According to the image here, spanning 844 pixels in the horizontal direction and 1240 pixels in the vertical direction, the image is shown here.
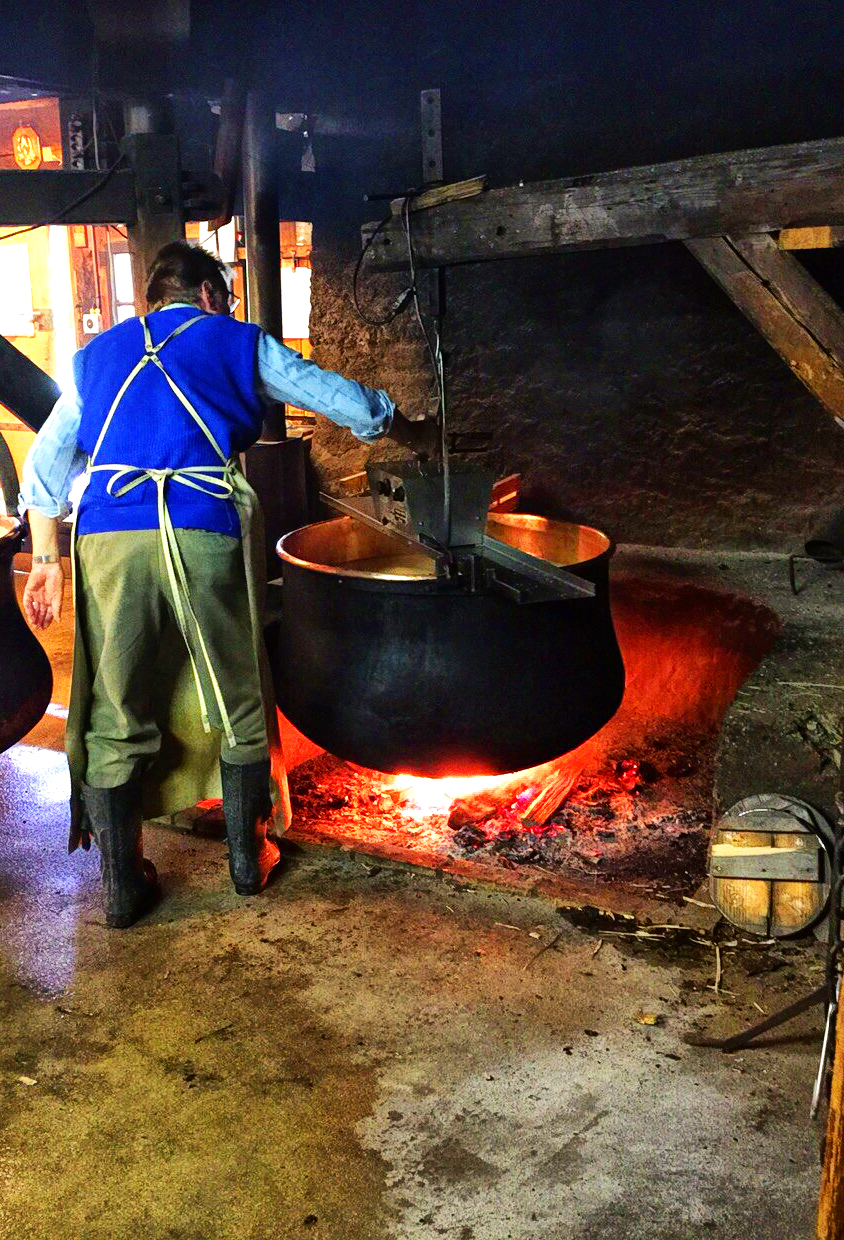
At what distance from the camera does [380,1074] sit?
3.04 meters

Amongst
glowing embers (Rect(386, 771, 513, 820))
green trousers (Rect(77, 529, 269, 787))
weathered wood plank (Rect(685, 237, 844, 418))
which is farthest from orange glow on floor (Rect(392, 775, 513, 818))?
weathered wood plank (Rect(685, 237, 844, 418))

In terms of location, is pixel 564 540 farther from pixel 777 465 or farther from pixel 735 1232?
pixel 735 1232

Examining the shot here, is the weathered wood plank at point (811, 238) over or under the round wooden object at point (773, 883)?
over

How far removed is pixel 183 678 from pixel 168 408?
957 millimetres

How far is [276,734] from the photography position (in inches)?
167

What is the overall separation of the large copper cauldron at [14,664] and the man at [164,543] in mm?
297

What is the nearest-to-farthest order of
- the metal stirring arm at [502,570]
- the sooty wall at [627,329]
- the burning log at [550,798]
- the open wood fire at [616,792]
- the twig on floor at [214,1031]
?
the twig on floor at [214,1031] < the metal stirring arm at [502,570] < the open wood fire at [616,792] < the burning log at [550,798] < the sooty wall at [627,329]

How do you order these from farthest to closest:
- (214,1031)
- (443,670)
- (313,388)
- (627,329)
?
(627,329) < (443,670) < (313,388) < (214,1031)

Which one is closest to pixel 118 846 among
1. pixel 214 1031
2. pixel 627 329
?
pixel 214 1031

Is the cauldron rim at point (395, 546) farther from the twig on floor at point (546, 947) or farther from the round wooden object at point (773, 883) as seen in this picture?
the twig on floor at point (546, 947)

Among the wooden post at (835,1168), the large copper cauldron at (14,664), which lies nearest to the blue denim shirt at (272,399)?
the large copper cauldron at (14,664)

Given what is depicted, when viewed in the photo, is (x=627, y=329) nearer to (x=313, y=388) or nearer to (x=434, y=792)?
(x=434, y=792)

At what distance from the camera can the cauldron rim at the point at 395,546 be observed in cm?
400

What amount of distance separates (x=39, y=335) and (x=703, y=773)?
426 inches
